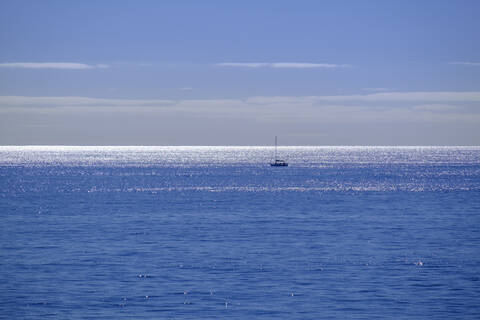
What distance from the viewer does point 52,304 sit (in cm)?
3653

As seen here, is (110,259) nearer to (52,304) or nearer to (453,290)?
(52,304)

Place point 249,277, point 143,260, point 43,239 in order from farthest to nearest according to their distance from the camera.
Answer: point 43,239
point 143,260
point 249,277

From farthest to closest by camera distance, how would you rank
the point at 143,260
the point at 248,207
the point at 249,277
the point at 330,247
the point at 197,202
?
1. the point at 197,202
2. the point at 248,207
3. the point at 330,247
4. the point at 143,260
5. the point at 249,277

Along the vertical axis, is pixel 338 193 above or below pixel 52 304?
above

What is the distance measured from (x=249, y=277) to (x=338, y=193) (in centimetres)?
7760

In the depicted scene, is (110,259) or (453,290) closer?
(453,290)

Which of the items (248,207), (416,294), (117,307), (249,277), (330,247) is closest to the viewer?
(117,307)

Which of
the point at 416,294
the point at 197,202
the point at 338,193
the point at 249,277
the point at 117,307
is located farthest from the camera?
the point at 338,193

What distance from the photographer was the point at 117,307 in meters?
35.6

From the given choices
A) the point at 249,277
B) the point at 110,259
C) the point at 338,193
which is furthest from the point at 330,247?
the point at 338,193

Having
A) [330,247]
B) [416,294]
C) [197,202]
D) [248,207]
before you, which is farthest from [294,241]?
[197,202]

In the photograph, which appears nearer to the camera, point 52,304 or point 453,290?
point 52,304

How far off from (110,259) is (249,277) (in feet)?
41.1

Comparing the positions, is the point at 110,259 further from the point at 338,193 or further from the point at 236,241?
the point at 338,193
